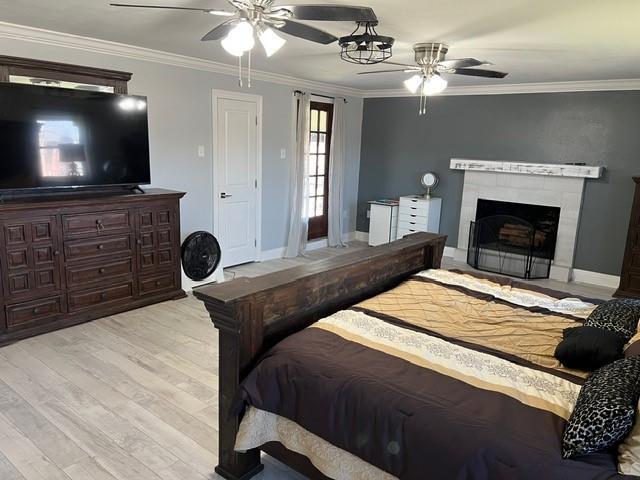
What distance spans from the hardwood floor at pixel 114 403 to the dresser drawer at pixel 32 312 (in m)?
0.14

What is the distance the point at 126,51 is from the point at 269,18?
2.53 metres

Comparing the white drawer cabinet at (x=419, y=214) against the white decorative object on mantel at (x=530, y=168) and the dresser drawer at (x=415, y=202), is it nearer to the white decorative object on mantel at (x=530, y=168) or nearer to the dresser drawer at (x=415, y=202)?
the dresser drawer at (x=415, y=202)

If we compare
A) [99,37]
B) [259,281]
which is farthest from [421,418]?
[99,37]

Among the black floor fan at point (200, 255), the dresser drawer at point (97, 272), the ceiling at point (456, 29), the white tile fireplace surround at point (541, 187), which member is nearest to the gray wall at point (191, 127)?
the ceiling at point (456, 29)

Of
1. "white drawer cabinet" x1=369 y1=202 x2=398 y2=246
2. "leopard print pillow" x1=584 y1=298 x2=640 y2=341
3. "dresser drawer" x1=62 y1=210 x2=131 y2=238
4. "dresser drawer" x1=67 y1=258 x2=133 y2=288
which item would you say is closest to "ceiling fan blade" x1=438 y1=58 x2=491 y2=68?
"leopard print pillow" x1=584 y1=298 x2=640 y2=341

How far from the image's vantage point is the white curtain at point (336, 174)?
679 cm

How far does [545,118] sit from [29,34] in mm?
5551

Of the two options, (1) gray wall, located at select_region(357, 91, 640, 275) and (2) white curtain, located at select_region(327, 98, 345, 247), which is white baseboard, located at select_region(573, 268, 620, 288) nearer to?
(1) gray wall, located at select_region(357, 91, 640, 275)

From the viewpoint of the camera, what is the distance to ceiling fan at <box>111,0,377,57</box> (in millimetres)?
2146

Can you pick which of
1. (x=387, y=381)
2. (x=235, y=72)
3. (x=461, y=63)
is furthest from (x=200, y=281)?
(x=387, y=381)

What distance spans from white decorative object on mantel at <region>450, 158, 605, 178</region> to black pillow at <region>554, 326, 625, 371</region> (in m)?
4.01

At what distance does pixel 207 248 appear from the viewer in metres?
4.86

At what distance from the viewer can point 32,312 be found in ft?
11.9

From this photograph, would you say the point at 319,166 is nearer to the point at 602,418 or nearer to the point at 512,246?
the point at 512,246
